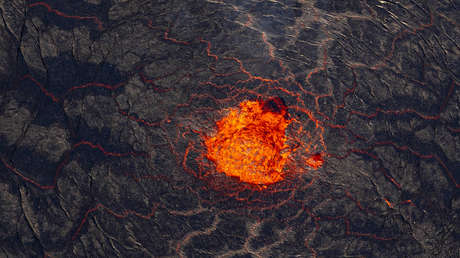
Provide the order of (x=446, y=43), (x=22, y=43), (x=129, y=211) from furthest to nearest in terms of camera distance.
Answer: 1. (x=446, y=43)
2. (x=22, y=43)
3. (x=129, y=211)

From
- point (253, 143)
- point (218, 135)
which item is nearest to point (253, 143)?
point (253, 143)

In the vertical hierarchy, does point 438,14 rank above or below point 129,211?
above

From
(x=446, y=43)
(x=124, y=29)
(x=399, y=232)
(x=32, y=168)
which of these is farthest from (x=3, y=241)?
(x=446, y=43)

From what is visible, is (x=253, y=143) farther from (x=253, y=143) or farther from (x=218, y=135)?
(x=218, y=135)

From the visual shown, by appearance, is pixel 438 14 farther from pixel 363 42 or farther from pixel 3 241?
pixel 3 241
